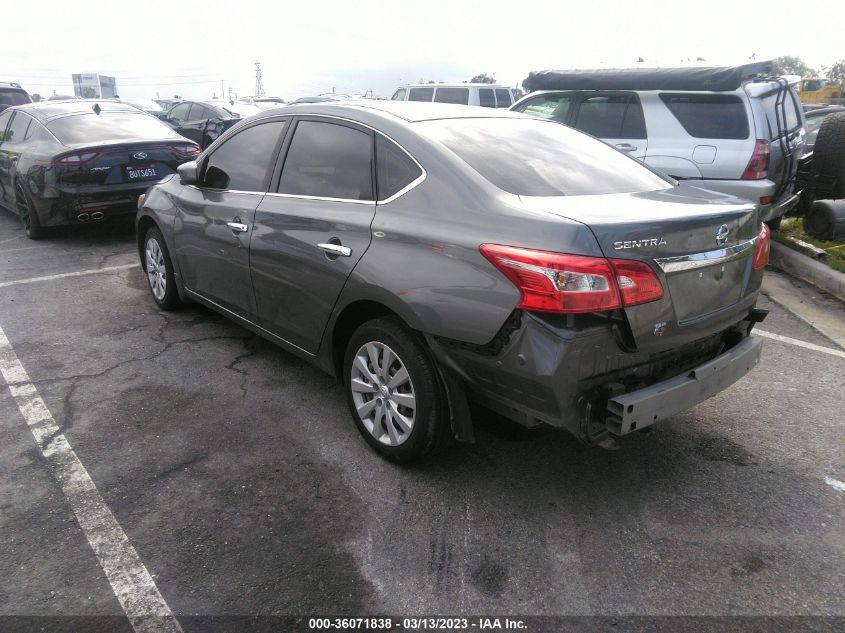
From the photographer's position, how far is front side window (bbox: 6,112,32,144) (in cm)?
852

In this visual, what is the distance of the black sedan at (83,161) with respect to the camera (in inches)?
291

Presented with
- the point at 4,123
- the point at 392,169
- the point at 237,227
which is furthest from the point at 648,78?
the point at 4,123

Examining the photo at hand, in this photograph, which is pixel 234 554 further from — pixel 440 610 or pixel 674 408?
pixel 674 408

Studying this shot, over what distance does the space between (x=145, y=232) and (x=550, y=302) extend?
4.20 m

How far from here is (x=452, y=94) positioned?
1841cm

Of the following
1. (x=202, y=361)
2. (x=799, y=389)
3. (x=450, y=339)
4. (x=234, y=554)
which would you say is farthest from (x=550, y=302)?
(x=202, y=361)

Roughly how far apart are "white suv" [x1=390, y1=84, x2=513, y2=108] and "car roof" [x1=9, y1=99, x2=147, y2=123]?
34.3 feet

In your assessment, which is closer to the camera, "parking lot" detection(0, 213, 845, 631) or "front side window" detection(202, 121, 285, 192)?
"parking lot" detection(0, 213, 845, 631)

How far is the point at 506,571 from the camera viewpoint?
2.56 m

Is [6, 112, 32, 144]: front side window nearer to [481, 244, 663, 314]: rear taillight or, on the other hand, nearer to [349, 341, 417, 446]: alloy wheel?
[349, 341, 417, 446]: alloy wheel

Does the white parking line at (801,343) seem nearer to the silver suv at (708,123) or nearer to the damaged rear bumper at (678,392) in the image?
the silver suv at (708,123)

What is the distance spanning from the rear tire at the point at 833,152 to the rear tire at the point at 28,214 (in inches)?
362

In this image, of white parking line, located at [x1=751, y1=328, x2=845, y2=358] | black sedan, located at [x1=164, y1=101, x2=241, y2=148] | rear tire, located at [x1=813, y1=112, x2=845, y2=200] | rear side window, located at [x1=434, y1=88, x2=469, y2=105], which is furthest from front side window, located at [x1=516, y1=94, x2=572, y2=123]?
rear side window, located at [x1=434, y1=88, x2=469, y2=105]

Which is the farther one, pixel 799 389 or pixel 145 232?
pixel 145 232
